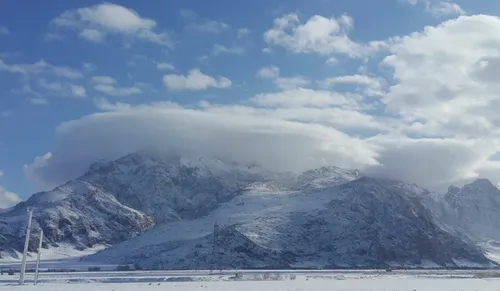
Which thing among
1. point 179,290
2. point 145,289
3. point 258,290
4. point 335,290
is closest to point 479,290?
point 335,290

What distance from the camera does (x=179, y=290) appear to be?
9412 cm

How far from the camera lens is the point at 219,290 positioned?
94938mm

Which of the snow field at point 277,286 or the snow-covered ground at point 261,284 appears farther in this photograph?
the snow-covered ground at point 261,284

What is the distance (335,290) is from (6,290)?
149ft

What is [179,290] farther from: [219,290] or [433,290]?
[433,290]

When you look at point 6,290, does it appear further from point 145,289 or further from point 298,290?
point 298,290

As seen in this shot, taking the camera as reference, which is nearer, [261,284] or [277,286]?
[277,286]

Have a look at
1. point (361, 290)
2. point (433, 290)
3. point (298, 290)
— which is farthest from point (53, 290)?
point (433, 290)

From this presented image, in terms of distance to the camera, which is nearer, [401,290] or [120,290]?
[401,290]

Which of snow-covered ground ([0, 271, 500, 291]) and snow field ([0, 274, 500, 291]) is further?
snow-covered ground ([0, 271, 500, 291])

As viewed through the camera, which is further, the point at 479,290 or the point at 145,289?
the point at 145,289

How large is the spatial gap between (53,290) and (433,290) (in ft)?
172

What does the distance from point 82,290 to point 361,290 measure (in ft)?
128

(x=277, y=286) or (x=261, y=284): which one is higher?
(x=261, y=284)
